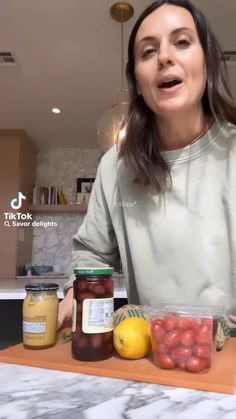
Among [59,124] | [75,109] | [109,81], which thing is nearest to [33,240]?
[59,124]

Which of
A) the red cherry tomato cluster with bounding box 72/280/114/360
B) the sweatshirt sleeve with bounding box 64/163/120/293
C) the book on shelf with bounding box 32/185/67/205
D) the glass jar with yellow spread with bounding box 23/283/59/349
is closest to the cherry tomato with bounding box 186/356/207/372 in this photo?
the red cherry tomato cluster with bounding box 72/280/114/360

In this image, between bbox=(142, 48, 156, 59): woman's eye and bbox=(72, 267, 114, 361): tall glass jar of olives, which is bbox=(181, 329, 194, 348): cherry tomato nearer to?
bbox=(72, 267, 114, 361): tall glass jar of olives

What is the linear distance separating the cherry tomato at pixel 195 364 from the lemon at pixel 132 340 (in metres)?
0.09

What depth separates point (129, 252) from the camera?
2.88 ft

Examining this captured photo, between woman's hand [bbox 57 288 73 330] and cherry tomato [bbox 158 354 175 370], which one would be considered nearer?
cherry tomato [bbox 158 354 175 370]

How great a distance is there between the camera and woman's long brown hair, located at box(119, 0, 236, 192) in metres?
0.81

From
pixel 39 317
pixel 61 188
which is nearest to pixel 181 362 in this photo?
pixel 39 317

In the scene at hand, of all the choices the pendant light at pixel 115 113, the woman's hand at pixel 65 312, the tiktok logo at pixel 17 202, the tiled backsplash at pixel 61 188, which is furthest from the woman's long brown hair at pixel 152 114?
the tiled backsplash at pixel 61 188

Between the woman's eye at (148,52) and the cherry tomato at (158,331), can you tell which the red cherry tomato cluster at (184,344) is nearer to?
the cherry tomato at (158,331)

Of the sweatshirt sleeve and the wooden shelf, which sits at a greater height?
the wooden shelf

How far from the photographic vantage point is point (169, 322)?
530 millimetres

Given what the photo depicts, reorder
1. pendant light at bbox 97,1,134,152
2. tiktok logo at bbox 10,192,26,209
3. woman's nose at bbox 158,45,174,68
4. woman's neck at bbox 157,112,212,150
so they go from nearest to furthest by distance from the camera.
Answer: woman's nose at bbox 158,45,174,68
woman's neck at bbox 157,112,212,150
pendant light at bbox 97,1,134,152
tiktok logo at bbox 10,192,26,209

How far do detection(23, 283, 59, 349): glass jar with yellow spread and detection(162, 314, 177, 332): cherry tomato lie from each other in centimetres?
20

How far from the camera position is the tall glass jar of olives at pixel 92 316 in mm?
541
